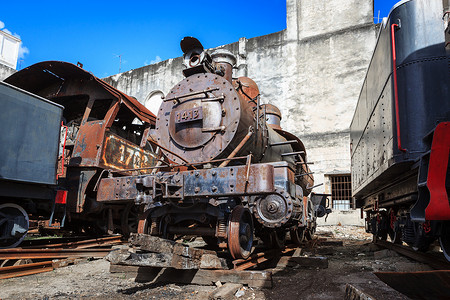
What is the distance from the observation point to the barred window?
13531mm

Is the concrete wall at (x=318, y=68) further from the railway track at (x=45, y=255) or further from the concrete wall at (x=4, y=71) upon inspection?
the concrete wall at (x=4, y=71)

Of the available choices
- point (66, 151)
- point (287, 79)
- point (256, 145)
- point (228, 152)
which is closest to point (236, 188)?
point (228, 152)

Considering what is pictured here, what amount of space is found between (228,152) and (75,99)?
502 centimetres

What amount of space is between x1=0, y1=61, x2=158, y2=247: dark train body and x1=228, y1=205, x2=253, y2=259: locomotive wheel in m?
3.23

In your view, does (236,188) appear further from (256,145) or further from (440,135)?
(440,135)

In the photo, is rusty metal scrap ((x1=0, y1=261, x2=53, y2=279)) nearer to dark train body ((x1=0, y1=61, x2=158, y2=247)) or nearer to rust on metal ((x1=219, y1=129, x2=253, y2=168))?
dark train body ((x1=0, y1=61, x2=158, y2=247))

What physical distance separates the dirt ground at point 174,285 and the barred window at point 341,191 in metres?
8.64

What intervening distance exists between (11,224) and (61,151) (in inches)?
60.5

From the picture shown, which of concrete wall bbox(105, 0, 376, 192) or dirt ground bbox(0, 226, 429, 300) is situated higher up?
concrete wall bbox(105, 0, 376, 192)

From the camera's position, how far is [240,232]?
3.78 meters

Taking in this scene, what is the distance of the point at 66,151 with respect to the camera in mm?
6465

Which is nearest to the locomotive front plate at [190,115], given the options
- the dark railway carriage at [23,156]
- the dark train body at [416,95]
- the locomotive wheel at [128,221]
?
the dark train body at [416,95]

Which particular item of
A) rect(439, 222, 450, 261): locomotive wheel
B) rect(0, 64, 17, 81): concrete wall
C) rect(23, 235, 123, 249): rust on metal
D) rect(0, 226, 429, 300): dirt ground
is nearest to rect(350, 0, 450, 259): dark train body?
rect(439, 222, 450, 261): locomotive wheel

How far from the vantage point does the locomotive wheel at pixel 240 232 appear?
11.8ft
